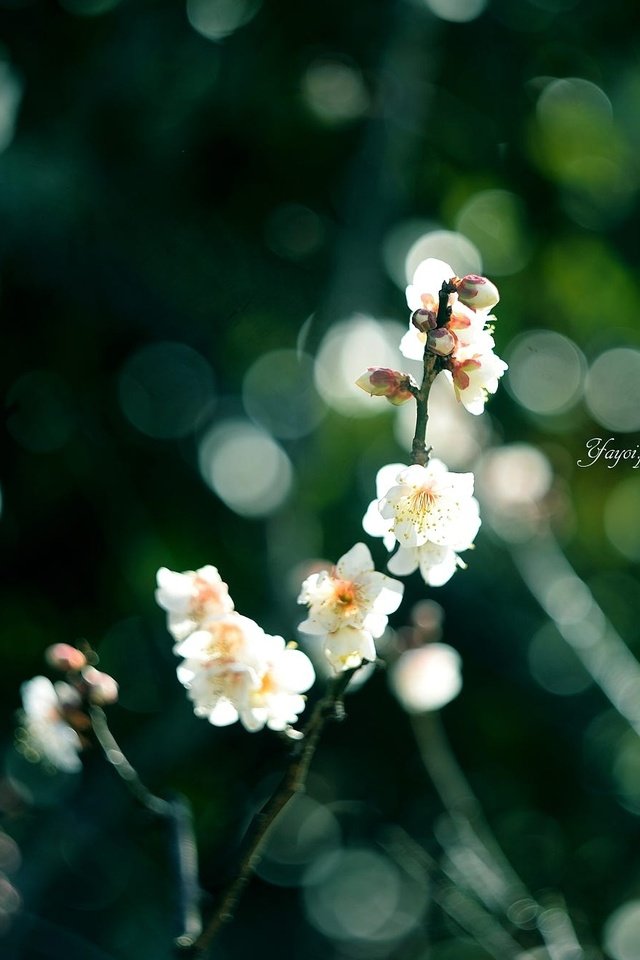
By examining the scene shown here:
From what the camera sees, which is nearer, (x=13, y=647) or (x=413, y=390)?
(x=413, y=390)

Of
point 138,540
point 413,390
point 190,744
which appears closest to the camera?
point 413,390

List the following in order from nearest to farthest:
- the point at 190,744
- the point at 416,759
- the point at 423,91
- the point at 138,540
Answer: the point at 190,744
the point at 138,540
the point at 416,759
the point at 423,91

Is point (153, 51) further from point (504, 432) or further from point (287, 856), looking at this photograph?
point (287, 856)

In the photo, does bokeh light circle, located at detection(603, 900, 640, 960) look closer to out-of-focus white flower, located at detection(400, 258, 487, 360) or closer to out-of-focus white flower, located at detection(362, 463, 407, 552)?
out-of-focus white flower, located at detection(362, 463, 407, 552)

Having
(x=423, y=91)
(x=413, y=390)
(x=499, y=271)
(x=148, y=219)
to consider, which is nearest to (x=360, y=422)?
(x=499, y=271)

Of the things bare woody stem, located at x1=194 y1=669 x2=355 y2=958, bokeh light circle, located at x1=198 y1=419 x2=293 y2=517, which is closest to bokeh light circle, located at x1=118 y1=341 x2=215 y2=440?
bokeh light circle, located at x1=198 y1=419 x2=293 y2=517

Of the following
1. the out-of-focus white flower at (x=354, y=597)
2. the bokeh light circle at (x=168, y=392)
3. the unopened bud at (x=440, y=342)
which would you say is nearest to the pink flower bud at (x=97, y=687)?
the out-of-focus white flower at (x=354, y=597)

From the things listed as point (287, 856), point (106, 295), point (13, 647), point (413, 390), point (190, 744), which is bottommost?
point (287, 856)

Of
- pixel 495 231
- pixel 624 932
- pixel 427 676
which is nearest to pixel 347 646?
pixel 427 676

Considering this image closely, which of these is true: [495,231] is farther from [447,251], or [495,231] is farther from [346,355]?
[346,355]

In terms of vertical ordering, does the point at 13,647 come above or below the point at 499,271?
below
